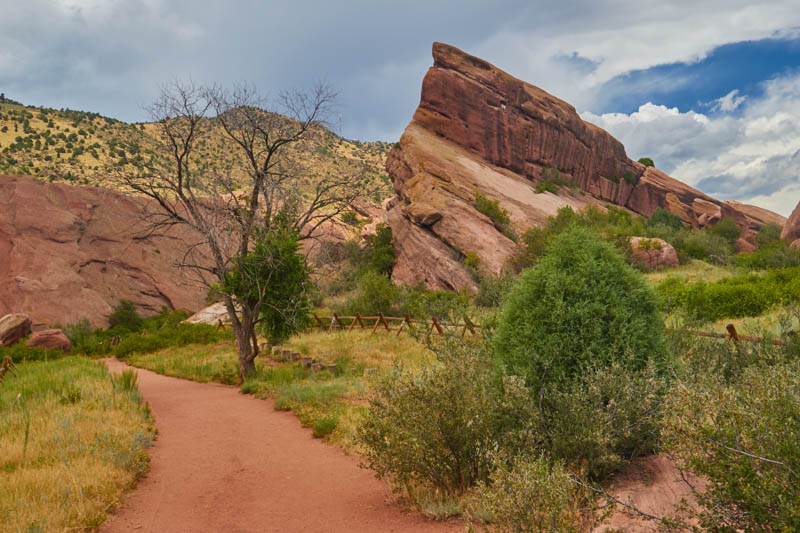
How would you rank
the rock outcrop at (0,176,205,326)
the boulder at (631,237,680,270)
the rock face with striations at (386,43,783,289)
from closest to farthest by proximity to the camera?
the rock outcrop at (0,176,205,326), the boulder at (631,237,680,270), the rock face with striations at (386,43,783,289)

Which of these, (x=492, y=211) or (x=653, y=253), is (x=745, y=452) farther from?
(x=653, y=253)

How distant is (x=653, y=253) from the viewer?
3306cm

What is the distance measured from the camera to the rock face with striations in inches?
1346

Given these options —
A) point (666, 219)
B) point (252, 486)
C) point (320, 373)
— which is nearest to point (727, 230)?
point (666, 219)

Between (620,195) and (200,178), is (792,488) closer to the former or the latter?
(200,178)

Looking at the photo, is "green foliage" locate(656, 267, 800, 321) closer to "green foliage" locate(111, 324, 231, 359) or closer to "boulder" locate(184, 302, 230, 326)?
"green foliage" locate(111, 324, 231, 359)

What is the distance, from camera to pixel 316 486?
18.5 ft

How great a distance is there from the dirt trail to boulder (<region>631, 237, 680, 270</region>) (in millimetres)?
30261

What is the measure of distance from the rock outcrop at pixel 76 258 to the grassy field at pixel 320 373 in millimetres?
8613

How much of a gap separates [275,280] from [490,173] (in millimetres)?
35172

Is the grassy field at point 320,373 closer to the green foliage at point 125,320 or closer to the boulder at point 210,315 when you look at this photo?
the green foliage at point 125,320

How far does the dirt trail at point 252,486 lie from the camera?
4.54 meters

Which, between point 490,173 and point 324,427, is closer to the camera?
point 324,427

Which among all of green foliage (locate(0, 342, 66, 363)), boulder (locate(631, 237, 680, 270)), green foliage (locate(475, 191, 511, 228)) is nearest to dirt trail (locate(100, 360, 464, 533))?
green foliage (locate(0, 342, 66, 363))
